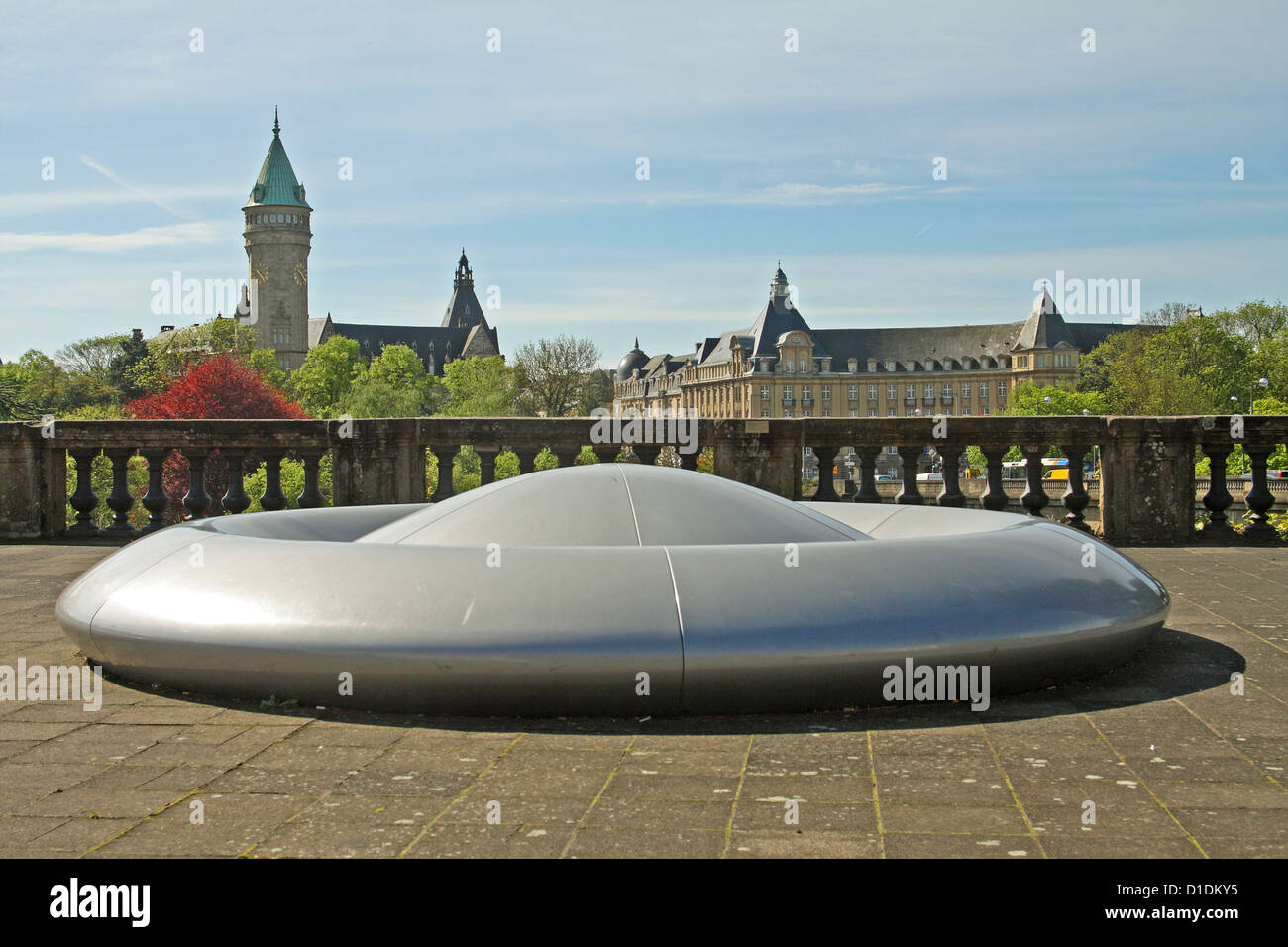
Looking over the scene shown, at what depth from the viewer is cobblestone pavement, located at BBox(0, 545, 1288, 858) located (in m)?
2.92

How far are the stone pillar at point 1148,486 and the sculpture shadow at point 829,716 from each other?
5614mm

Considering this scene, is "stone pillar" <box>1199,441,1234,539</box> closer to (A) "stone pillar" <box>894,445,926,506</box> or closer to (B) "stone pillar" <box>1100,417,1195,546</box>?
(B) "stone pillar" <box>1100,417,1195,546</box>

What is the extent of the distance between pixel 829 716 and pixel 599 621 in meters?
0.98

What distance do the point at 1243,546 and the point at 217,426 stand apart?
31.5 ft

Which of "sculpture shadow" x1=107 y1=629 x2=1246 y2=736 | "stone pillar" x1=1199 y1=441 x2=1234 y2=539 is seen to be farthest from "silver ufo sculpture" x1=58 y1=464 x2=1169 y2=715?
"stone pillar" x1=1199 y1=441 x2=1234 y2=539

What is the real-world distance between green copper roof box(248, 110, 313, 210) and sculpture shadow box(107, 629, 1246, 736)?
14645cm

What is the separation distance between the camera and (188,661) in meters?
4.48

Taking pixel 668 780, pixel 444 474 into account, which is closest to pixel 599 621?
pixel 668 780

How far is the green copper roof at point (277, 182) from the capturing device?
458 feet

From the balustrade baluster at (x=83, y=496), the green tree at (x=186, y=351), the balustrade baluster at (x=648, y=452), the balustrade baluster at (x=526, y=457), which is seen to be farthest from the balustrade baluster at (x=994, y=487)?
the green tree at (x=186, y=351)

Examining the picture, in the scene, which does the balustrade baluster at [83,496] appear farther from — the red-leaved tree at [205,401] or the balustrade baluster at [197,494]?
the red-leaved tree at [205,401]
